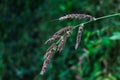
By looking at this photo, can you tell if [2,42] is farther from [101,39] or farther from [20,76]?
[101,39]

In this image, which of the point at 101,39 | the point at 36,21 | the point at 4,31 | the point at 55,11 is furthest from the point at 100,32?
the point at 4,31

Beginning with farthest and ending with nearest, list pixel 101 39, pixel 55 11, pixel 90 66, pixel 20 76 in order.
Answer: pixel 20 76 → pixel 55 11 → pixel 90 66 → pixel 101 39

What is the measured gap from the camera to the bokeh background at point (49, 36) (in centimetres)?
334

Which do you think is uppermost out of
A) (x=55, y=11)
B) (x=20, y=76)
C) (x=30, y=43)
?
(x=55, y=11)

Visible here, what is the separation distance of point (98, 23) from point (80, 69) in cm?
45

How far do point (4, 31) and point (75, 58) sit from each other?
1220mm

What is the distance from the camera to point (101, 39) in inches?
130

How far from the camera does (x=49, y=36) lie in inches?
154

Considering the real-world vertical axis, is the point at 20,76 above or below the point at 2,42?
below

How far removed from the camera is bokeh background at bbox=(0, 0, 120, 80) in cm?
334

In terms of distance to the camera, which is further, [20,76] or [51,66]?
[20,76]

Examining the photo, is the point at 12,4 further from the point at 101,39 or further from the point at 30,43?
the point at 101,39

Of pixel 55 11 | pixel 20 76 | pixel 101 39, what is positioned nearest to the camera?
pixel 101 39

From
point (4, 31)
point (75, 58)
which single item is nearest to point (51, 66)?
point (75, 58)
